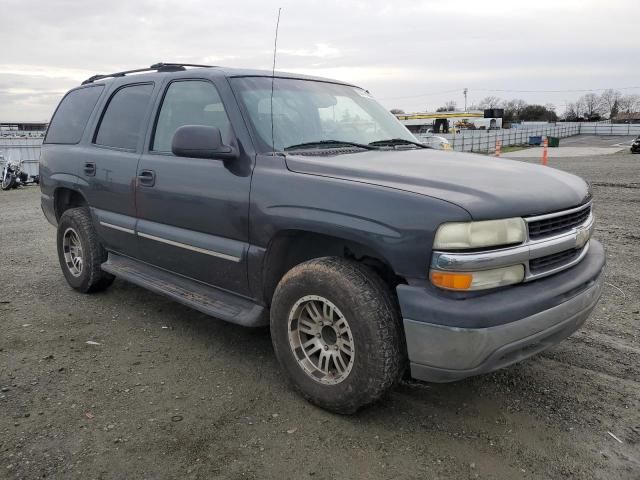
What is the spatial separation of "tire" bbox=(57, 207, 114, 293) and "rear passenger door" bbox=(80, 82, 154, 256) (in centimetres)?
21

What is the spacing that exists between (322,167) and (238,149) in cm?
62

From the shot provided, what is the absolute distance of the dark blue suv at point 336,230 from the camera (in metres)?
2.43

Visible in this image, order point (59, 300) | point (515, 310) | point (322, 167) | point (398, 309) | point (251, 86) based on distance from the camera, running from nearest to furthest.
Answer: point (515, 310)
point (398, 309)
point (322, 167)
point (251, 86)
point (59, 300)

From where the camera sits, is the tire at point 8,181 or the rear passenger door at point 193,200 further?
the tire at point 8,181

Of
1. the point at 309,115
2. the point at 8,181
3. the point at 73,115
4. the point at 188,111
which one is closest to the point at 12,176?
the point at 8,181

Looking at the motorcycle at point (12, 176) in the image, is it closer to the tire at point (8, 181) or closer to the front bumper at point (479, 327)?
the tire at point (8, 181)

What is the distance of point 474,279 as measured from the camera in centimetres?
241

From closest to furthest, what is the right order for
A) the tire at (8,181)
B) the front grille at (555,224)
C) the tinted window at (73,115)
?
the front grille at (555,224) < the tinted window at (73,115) < the tire at (8,181)

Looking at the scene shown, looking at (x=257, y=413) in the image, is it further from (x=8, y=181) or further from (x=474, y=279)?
(x=8, y=181)

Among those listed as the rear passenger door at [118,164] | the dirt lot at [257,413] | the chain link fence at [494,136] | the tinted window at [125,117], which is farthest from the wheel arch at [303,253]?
the chain link fence at [494,136]

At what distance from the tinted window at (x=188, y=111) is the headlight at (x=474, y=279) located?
1.67 m

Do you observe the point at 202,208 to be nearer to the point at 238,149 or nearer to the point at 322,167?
the point at 238,149

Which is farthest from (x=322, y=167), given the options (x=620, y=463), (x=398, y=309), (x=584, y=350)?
(x=584, y=350)

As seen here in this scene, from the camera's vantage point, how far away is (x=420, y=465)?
8.21 ft
